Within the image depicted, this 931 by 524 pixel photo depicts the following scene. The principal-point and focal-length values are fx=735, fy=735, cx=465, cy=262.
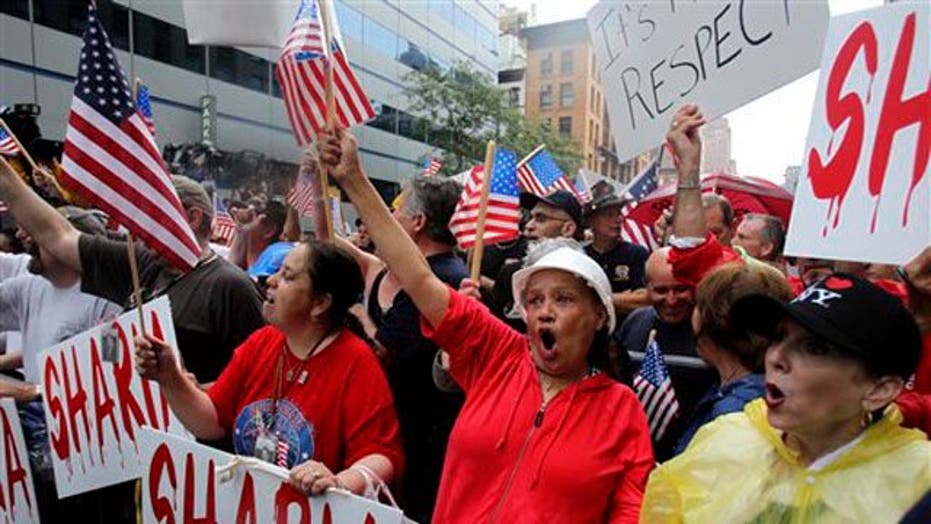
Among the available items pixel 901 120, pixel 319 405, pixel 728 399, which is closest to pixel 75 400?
pixel 319 405

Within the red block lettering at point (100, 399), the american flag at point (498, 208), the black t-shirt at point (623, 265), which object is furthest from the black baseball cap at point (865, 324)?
the black t-shirt at point (623, 265)

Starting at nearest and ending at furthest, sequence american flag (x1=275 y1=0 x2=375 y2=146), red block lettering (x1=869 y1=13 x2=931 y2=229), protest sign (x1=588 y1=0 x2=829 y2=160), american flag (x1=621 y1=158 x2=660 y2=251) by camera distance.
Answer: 1. red block lettering (x1=869 y1=13 x2=931 y2=229)
2. protest sign (x1=588 y1=0 x2=829 y2=160)
3. american flag (x1=275 y1=0 x2=375 y2=146)
4. american flag (x1=621 y1=158 x2=660 y2=251)

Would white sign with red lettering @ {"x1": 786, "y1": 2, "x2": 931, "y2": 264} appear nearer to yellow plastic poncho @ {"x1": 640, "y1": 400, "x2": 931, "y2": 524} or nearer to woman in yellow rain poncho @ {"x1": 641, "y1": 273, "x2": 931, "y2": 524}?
woman in yellow rain poncho @ {"x1": 641, "y1": 273, "x2": 931, "y2": 524}

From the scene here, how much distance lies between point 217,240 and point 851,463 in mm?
8339

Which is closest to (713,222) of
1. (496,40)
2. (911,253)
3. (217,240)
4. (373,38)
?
(911,253)

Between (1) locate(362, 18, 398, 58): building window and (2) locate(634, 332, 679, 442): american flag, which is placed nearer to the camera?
(2) locate(634, 332, 679, 442): american flag

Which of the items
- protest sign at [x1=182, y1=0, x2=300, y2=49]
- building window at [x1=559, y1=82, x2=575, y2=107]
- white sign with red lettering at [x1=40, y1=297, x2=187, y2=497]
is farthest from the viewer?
building window at [x1=559, y1=82, x2=575, y2=107]

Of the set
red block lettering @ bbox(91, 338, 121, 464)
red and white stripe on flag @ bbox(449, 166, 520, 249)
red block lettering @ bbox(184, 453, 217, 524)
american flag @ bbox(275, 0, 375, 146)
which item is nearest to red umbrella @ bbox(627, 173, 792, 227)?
red and white stripe on flag @ bbox(449, 166, 520, 249)

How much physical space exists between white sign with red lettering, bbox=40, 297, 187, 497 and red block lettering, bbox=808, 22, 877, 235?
2.40 meters

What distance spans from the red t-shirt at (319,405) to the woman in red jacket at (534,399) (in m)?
0.39

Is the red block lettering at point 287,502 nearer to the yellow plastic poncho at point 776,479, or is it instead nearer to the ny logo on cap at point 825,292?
the yellow plastic poncho at point 776,479

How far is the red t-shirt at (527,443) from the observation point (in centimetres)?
187

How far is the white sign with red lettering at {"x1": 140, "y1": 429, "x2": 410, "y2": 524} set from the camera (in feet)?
7.07

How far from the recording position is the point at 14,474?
3.29 m
